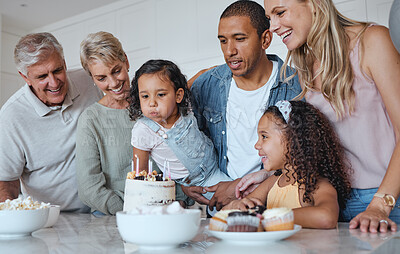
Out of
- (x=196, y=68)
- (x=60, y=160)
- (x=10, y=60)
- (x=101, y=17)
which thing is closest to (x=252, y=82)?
(x=60, y=160)

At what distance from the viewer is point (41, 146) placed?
77.8 inches

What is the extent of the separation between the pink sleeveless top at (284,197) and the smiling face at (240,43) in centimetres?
63

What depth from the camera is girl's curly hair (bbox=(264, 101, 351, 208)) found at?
1.28 metres

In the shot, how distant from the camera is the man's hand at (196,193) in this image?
1783 millimetres

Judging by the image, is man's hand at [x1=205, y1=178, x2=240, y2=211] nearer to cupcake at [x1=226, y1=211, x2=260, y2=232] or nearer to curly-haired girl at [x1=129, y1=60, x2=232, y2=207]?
curly-haired girl at [x1=129, y1=60, x2=232, y2=207]

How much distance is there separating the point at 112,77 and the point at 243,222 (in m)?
1.25

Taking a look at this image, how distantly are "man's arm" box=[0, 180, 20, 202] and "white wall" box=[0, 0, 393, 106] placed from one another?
8.35ft

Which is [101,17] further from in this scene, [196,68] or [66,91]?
[66,91]

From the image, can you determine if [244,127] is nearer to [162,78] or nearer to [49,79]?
[162,78]

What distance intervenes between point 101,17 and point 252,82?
3962 millimetres

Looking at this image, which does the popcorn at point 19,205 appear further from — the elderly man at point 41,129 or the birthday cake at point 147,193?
the elderly man at point 41,129

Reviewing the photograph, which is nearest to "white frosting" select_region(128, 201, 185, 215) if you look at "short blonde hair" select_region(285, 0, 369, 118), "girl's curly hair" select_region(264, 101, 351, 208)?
"girl's curly hair" select_region(264, 101, 351, 208)

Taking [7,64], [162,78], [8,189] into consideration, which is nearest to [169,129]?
[162,78]

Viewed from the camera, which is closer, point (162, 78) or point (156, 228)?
point (156, 228)
